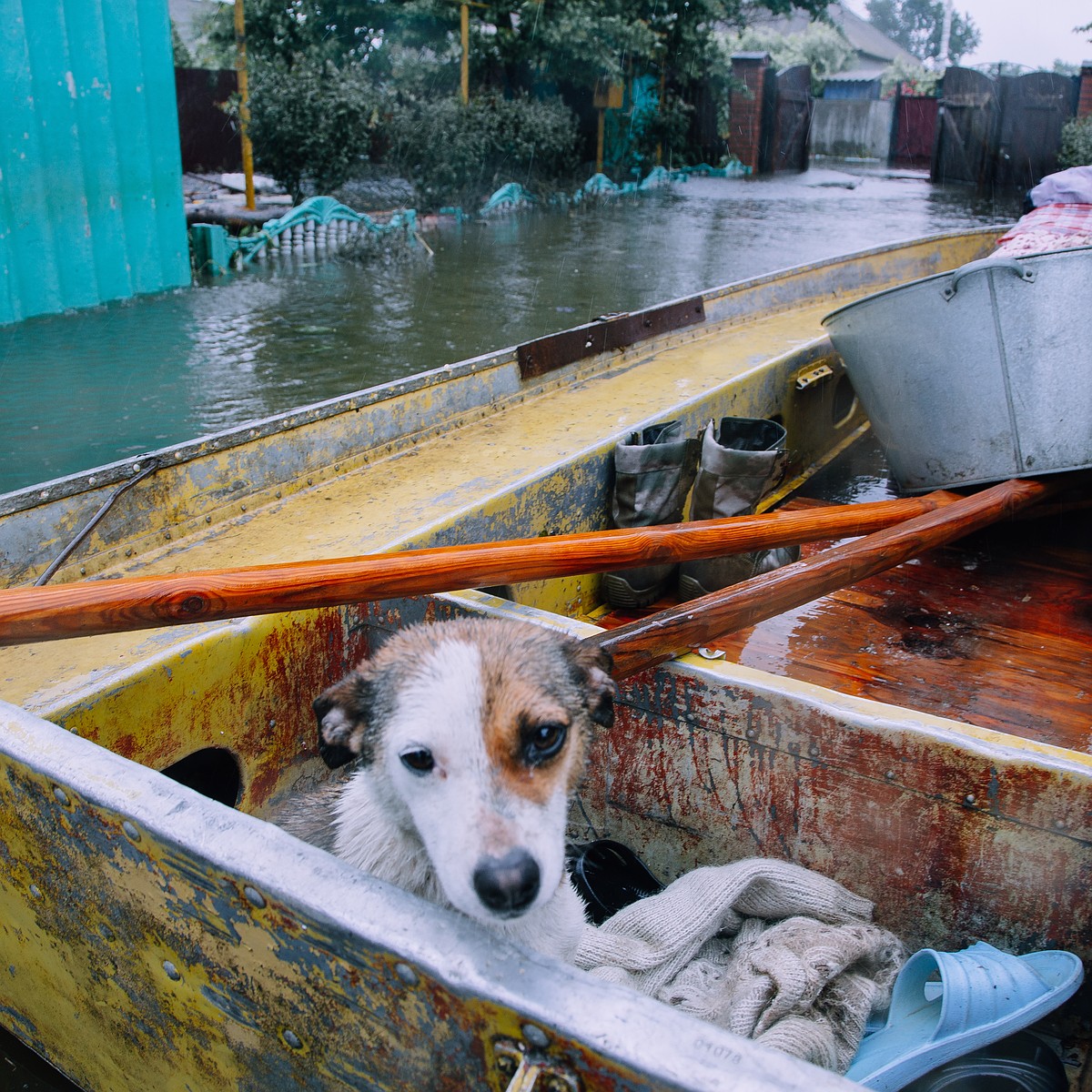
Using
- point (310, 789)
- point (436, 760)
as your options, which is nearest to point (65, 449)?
point (310, 789)

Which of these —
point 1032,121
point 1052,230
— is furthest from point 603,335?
point 1032,121

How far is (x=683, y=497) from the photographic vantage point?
3777 mm

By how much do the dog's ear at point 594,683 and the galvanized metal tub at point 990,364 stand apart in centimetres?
256

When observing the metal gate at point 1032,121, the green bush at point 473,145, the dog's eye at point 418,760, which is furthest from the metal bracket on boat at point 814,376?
the metal gate at point 1032,121

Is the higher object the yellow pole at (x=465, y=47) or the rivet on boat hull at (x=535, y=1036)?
the yellow pole at (x=465, y=47)

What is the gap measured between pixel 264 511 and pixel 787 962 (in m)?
2.09

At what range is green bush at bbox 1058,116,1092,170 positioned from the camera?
20125 mm

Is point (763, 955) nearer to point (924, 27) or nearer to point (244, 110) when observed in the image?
point (244, 110)

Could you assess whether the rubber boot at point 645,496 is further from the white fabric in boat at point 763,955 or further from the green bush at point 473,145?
the green bush at point 473,145

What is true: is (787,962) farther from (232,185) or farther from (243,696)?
(232,185)

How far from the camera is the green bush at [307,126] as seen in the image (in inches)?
535

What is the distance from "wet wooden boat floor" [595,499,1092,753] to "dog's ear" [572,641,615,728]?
1.16 metres

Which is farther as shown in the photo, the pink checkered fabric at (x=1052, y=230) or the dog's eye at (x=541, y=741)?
the pink checkered fabric at (x=1052, y=230)

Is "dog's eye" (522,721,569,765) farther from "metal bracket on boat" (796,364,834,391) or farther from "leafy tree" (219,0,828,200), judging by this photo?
"leafy tree" (219,0,828,200)
